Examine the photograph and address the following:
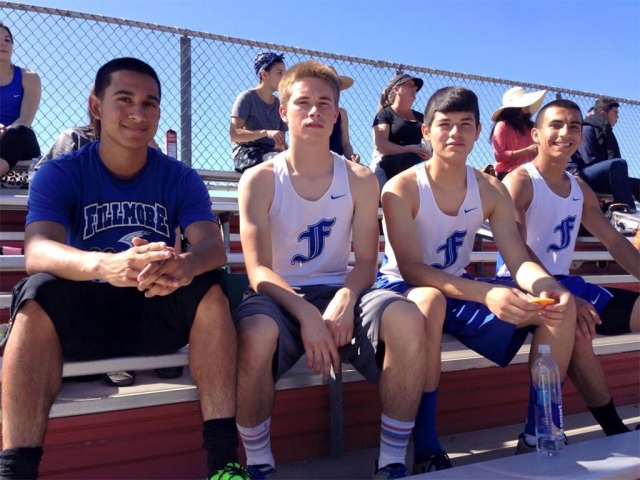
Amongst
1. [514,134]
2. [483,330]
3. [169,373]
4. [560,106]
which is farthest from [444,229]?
[514,134]

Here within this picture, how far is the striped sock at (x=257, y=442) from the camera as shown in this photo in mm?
1735

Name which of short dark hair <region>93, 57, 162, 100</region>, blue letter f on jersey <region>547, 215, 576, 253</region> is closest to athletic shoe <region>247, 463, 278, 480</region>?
short dark hair <region>93, 57, 162, 100</region>

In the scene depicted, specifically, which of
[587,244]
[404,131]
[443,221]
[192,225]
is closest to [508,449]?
[443,221]

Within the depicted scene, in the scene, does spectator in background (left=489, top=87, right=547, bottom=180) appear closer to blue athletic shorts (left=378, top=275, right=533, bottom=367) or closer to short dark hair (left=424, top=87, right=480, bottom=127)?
short dark hair (left=424, top=87, right=480, bottom=127)

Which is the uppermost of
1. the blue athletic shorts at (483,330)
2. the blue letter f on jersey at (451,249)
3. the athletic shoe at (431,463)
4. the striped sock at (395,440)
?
the blue letter f on jersey at (451,249)

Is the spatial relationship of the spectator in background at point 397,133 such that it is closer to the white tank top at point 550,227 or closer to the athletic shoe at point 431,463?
the white tank top at point 550,227

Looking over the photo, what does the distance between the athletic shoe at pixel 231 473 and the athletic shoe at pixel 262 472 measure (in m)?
0.28

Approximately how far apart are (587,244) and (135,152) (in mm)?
3807

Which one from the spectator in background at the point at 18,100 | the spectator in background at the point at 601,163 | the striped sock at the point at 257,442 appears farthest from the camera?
the spectator in background at the point at 601,163

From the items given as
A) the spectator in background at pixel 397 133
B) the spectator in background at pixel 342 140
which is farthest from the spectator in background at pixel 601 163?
the spectator in background at pixel 342 140

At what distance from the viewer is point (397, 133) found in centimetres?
403

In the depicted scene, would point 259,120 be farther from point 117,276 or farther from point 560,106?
point 117,276

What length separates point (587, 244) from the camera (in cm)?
469

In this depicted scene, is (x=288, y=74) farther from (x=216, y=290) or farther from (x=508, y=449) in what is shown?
(x=508, y=449)
